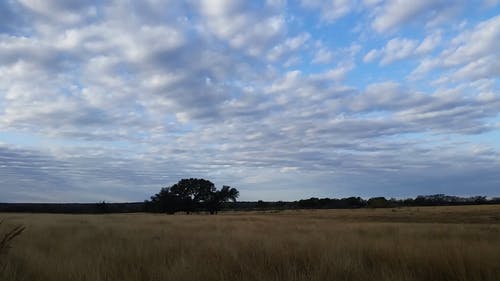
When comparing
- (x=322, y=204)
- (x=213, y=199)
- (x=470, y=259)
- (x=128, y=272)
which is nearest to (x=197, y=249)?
(x=128, y=272)

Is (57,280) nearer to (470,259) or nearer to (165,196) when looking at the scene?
(470,259)

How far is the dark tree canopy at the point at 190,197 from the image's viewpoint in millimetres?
97562

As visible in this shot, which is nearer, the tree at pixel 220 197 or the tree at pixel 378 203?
the tree at pixel 220 197

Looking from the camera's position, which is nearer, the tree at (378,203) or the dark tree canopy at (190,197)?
the dark tree canopy at (190,197)

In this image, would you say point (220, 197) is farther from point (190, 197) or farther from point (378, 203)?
point (378, 203)

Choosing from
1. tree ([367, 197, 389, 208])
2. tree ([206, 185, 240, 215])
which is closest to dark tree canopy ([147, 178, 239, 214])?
tree ([206, 185, 240, 215])

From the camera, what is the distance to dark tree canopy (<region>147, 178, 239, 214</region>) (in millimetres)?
97562

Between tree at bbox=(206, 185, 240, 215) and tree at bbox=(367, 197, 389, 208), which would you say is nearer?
tree at bbox=(206, 185, 240, 215)

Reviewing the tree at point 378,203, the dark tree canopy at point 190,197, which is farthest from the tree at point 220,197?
the tree at point 378,203

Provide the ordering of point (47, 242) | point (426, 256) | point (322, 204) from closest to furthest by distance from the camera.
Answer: point (426, 256)
point (47, 242)
point (322, 204)

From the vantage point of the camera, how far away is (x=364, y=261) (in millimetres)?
8789

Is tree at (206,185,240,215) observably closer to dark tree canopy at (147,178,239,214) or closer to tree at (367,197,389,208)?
dark tree canopy at (147,178,239,214)

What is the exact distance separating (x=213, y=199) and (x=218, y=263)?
91.3 meters

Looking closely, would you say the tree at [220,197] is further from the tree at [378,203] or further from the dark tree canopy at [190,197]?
the tree at [378,203]
